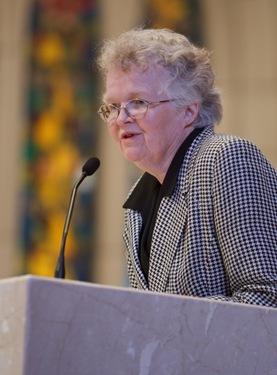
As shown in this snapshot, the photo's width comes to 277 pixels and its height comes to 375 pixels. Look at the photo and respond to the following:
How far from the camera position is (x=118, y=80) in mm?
2816

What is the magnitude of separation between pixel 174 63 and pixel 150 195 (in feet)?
1.36

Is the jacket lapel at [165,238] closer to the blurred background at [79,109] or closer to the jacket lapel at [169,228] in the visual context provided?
the jacket lapel at [169,228]

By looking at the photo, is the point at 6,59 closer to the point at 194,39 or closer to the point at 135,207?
the point at 194,39

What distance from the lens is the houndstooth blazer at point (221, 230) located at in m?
2.44

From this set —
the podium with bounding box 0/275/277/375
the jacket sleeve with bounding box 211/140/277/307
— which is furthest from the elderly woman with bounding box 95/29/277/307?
the podium with bounding box 0/275/277/375

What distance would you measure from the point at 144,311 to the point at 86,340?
15cm

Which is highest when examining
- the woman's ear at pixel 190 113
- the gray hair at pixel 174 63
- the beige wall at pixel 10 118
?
the gray hair at pixel 174 63

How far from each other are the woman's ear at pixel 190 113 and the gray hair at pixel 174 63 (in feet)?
0.05

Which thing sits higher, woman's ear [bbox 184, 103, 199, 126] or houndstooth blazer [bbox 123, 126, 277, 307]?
woman's ear [bbox 184, 103, 199, 126]

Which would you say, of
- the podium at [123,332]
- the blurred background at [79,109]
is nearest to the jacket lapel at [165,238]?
the podium at [123,332]

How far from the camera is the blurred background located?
5883 mm

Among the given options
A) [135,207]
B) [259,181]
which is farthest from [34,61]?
[259,181]

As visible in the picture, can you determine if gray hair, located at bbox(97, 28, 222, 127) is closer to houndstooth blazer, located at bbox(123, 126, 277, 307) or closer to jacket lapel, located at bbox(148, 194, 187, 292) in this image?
houndstooth blazer, located at bbox(123, 126, 277, 307)

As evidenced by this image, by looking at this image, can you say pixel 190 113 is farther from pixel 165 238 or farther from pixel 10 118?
pixel 10 118
